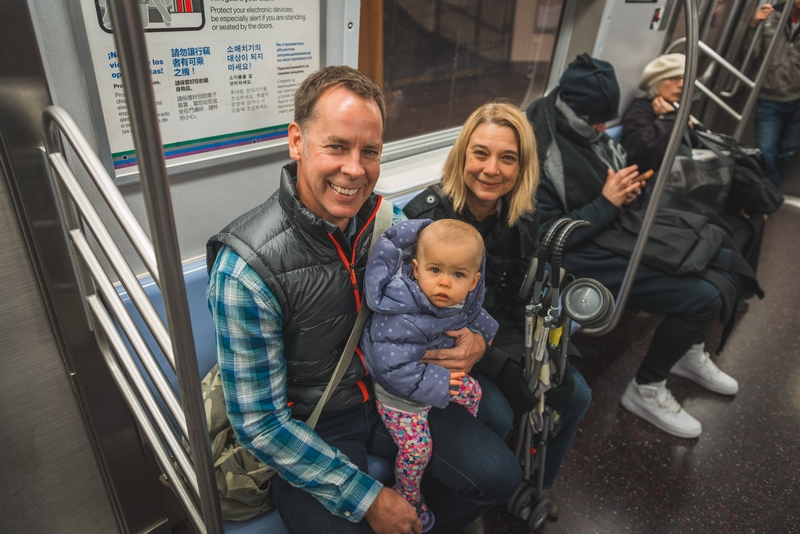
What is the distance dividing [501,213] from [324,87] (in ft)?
3.31

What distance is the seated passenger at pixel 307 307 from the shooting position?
4.30ft

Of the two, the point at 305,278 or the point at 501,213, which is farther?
the point at 501,213

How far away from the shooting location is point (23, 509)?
1720 mm

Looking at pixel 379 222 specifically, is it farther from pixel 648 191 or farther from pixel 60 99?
pixel 648 191

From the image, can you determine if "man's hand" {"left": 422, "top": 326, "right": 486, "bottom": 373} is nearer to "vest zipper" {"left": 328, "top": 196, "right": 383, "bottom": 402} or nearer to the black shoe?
"vest zipper" {"left": 328, "top": 196, "right": 383, "bottom": 402}

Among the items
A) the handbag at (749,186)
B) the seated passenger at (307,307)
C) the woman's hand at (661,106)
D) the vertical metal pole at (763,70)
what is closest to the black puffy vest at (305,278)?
the seated passenger at (307,307)

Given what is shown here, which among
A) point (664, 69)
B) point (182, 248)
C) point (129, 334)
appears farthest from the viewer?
point (664, 69)

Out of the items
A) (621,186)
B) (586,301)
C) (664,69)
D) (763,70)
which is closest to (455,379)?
(586,301)

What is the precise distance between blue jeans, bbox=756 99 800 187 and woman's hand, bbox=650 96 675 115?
243 cm

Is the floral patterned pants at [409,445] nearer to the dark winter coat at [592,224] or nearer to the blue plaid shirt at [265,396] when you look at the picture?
the blue plaid shirt at [265,396]

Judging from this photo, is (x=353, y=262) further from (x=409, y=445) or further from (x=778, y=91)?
(x=778, y=91)

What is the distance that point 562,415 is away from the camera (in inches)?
81.0

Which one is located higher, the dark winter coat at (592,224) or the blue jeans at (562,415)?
the dark winter coat at (592,224)

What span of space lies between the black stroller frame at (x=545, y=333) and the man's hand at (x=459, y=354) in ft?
0.64
